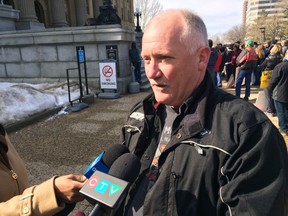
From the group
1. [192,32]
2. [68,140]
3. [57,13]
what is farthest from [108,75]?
[57,13]

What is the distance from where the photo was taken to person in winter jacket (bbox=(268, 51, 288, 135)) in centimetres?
557

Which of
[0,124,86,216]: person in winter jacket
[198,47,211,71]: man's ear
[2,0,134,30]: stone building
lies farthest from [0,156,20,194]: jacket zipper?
[2,0,134,30]: stone building

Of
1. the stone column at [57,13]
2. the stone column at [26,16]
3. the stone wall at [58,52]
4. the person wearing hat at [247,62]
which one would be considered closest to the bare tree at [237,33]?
the stone column at [57,13]

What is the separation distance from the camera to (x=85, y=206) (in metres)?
3.51

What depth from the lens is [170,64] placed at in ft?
5.26

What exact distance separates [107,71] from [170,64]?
847 centimetres

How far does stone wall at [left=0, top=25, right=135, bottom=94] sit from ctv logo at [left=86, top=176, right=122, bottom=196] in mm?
9855

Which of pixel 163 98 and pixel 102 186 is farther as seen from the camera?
pixel 163 98

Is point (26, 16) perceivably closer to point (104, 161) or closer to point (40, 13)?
point (40, 13)

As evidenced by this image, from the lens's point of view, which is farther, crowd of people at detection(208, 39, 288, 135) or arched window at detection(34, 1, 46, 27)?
arched window at detection(34, 1, 46, 27)

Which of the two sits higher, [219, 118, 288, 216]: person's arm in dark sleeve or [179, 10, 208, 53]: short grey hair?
[179, 10, 208, 53]: short grey hair

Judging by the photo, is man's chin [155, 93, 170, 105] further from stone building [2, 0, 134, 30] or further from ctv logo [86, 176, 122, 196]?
stone building [2, 0, 134, 30]

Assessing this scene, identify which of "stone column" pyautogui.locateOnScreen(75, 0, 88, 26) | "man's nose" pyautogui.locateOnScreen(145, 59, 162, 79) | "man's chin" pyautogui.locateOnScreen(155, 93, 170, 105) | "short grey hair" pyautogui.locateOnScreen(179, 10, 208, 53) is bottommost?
"man's chin" pyautogui.locateOnScreen(155, 93, 170, 105)

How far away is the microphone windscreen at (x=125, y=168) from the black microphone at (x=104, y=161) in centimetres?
9
